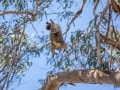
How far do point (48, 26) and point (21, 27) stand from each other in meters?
0.90

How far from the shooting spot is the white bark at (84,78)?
8.25 feet

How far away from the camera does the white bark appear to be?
2.52 meters

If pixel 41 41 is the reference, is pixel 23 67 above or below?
below

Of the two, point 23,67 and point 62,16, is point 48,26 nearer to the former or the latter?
point 62,16

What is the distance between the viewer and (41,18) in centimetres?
360

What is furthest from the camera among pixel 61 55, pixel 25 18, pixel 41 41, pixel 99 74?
pixel 41 41

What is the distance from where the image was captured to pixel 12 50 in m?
3.47

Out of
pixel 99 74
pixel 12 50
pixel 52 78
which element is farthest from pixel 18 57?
pixel 99 74

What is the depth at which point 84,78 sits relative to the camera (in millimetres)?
2746

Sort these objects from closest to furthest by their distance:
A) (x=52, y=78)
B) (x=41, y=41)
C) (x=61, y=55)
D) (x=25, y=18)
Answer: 1. (x=52, y=78)
2. (x=25, y=18)
3. (x=61, y=55)
4. (x=41, y=41)

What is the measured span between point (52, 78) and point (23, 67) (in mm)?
954

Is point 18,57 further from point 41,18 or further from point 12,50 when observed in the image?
point 41,18

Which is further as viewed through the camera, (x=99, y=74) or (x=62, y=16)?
(x=62, y=16)

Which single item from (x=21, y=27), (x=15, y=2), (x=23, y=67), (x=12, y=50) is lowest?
(x=23, y=67)
